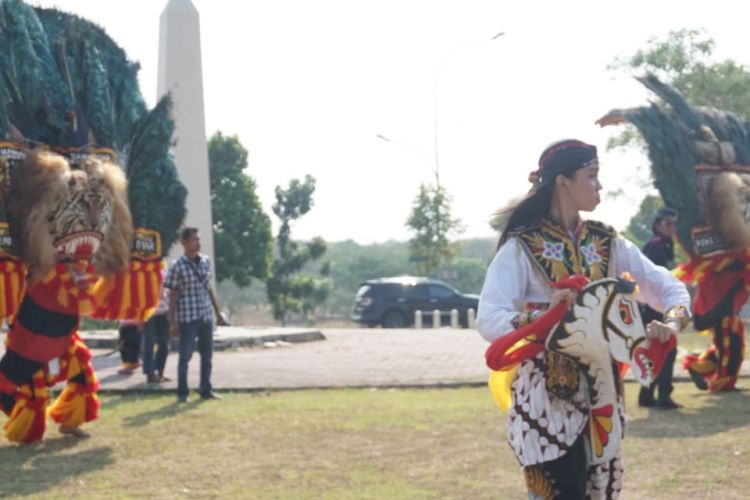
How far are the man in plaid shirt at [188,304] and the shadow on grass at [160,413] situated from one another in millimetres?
181

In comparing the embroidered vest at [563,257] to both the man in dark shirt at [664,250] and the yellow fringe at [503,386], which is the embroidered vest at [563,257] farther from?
the man in dark shirt at [664,250]

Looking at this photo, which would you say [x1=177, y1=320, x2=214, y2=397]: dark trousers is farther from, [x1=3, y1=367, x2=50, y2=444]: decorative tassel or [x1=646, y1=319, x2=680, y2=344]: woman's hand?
[x1=646, y1=319, x2=680, y2=344]: woman's hand

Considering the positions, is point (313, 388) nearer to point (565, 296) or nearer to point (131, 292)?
point (131, 292)

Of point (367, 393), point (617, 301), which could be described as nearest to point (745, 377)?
point (367, 393)

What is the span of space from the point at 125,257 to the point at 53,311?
68 cm

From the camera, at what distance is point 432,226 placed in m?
35.9

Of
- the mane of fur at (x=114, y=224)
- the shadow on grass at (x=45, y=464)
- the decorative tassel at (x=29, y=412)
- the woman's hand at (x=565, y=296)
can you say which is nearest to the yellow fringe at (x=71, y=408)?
the shadow on grass at (x=45, y=464)

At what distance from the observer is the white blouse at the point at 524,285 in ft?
14.1

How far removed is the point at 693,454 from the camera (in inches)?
322

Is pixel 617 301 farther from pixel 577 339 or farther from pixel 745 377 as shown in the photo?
pixel 745 377

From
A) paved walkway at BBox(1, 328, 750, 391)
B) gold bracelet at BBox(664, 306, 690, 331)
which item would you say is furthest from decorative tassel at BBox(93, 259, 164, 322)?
gold bracelet at BBox(664, 306, 690, 331)

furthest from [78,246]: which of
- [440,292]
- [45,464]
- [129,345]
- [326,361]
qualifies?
[440,292]

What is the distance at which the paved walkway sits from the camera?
43.4ft

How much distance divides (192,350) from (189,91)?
31.9 feet
